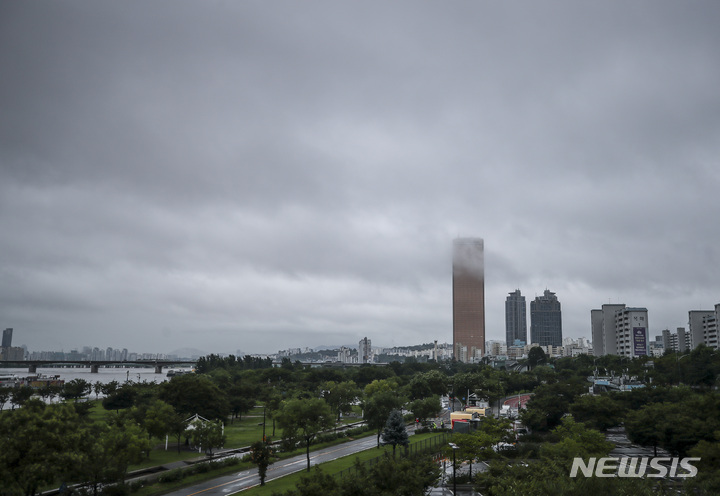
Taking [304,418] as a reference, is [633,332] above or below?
above

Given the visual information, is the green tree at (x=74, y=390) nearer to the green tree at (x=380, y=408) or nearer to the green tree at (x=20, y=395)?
the green tree at (x=20, y=395)

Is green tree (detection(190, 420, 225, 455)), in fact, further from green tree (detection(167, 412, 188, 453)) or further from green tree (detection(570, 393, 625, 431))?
green tree (detection(570, 393, 625, 431))

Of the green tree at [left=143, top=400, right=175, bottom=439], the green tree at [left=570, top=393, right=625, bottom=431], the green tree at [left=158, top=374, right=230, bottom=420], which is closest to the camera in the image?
the green tree at [left=143, top=400, right=175, bottom=439]

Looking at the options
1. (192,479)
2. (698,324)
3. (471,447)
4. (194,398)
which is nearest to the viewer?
(471,447)

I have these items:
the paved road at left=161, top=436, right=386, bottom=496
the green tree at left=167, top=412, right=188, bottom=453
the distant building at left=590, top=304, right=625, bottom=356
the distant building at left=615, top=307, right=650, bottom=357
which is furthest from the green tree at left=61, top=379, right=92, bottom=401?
the distant building at left=590, top=304, right=625, bottom=356

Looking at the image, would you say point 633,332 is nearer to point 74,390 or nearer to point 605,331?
point 605,331

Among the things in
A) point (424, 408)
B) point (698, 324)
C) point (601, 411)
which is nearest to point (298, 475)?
point (424, 408)

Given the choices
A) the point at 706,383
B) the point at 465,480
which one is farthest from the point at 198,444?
the point at 706,383

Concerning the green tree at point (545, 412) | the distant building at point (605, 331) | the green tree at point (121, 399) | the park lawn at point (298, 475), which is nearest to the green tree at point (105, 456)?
the park lawn at point (298, 475)
